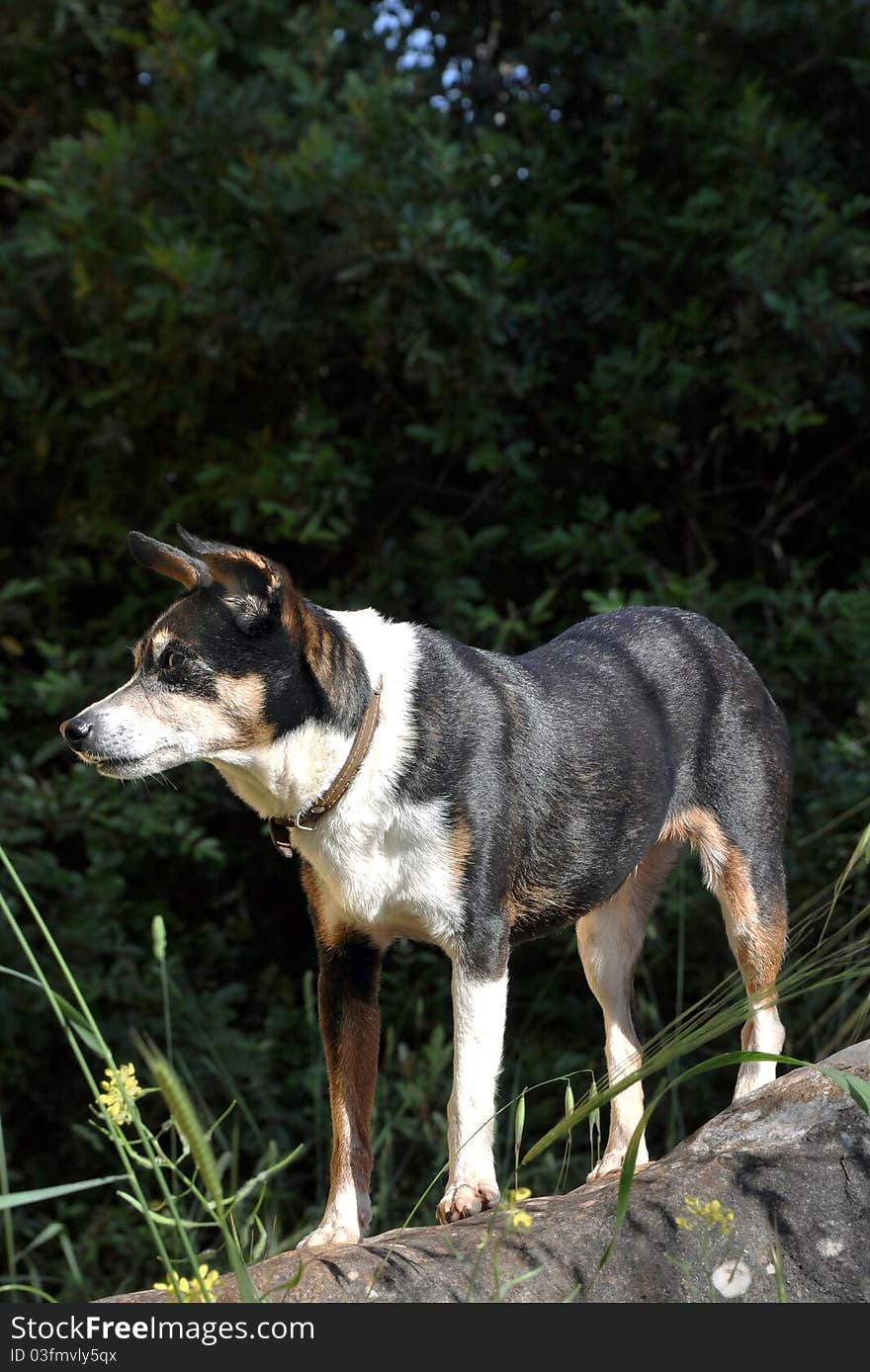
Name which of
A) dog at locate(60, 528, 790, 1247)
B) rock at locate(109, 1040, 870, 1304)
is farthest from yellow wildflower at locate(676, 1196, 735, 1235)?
dog at locate(60, 528, 790, 1247)

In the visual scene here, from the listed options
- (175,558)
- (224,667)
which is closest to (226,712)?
(224,667)

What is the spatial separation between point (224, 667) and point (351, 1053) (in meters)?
0.96

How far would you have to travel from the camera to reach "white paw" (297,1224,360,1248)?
3299 mm

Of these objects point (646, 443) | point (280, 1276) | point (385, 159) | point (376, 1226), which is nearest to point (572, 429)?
point (646, 443)

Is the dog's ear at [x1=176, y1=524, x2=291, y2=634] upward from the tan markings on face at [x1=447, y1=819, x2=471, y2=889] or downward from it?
upward

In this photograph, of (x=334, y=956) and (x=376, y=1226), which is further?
(x=376, y=1226)

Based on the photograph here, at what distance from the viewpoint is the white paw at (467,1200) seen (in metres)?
3.19

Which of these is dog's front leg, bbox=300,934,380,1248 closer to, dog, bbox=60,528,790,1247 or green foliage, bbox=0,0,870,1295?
dog, bbox=60,528,790,1247

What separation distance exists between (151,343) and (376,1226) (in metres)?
3.64

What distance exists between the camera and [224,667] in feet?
11.0

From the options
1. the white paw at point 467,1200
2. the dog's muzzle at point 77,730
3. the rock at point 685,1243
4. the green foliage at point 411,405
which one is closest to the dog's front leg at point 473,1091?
the white paw at point 467,1200

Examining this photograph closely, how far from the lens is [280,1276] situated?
295 cm

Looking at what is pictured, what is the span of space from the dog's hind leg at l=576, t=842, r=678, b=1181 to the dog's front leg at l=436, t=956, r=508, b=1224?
78 centimetres

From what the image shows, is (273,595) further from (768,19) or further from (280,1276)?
(768,19)
